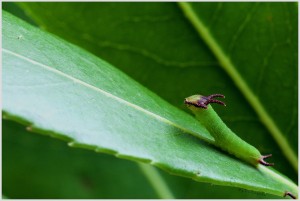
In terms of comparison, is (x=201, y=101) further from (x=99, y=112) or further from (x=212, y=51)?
(x=212, y=51)

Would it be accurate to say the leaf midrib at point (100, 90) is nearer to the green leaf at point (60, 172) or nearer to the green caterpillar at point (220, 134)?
the green caterpillar at point (220, 134)

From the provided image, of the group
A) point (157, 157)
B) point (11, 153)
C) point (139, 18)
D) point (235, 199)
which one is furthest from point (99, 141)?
point (11, 153)

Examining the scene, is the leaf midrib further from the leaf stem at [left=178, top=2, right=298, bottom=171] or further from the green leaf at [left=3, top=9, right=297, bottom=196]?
the leaf stem at [left=178, top=2, right=298, bottom=171]

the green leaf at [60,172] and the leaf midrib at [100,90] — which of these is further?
the green leaf at [60,172]

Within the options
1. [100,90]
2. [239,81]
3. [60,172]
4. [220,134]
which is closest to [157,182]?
[60,172]

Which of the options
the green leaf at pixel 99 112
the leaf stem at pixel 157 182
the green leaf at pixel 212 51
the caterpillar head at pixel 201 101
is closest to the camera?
the green leaf at pixel 99 112

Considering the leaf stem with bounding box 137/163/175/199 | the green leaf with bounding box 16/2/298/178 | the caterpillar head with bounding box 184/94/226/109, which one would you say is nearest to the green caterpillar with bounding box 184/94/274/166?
the caterpillar head with bounding box 184/94/226/109

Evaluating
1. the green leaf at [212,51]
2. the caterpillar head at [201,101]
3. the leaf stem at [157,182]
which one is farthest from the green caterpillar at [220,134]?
the leaf stem at [157,182]
